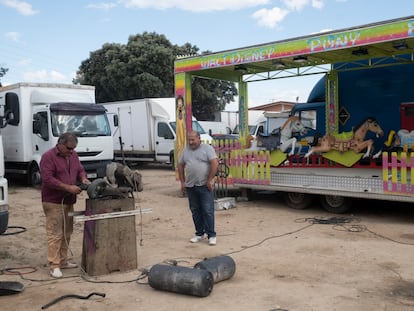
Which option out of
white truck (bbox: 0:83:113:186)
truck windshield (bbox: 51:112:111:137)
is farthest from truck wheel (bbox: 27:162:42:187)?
truck windshield (bbox: 51:112:111:137)

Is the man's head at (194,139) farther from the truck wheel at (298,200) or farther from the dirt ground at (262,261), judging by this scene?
the truck wheel at (298,200)

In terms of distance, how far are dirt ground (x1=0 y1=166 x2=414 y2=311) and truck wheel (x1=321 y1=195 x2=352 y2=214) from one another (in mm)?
181

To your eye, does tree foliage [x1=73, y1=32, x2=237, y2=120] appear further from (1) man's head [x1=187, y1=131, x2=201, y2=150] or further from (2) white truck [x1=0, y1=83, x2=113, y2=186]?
A: (1) man's head [x1=187, y1=131, x2=201, y2=150]

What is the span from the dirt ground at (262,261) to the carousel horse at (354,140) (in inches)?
95.7


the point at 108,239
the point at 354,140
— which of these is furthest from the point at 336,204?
the point at 108,239

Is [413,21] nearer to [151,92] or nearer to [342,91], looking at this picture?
[342,91]

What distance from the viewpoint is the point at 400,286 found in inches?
211

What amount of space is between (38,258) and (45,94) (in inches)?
352

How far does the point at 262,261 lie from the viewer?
21.3 feet

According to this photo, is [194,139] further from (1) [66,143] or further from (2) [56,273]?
(2) [56,273]

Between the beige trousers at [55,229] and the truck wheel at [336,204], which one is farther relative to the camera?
the truck wheel at [336,204]

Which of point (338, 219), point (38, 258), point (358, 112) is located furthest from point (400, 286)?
point (358, 112)

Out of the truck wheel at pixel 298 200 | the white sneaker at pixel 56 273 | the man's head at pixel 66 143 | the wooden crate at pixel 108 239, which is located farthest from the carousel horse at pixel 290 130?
the white sneaker at pixel 56 273

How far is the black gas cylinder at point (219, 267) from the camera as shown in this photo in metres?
5.46
